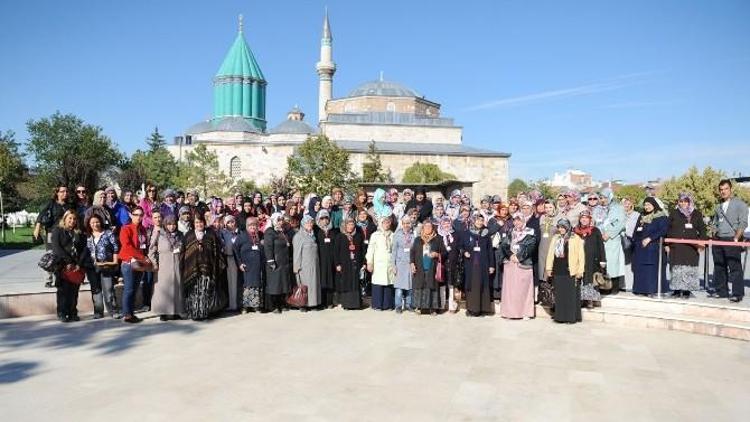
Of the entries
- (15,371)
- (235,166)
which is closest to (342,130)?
(235,166)

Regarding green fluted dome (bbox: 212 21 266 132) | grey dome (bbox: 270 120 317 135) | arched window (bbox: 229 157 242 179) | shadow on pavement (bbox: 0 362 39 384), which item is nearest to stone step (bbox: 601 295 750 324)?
shadow on pavement (bbox: 0 362 39 384)

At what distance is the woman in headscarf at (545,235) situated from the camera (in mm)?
8070

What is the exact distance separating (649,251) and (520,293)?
7.01 feet

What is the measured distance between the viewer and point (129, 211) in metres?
8.77

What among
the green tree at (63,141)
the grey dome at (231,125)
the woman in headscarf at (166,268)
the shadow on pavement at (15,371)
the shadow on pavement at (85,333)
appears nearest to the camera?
the shadow on pavement at (15,371)

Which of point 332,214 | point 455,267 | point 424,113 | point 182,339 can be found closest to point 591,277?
point 455,267

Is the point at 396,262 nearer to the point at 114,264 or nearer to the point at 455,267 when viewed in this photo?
the point at 455,267

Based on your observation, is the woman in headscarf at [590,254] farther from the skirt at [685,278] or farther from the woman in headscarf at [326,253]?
the woman in headscarf at [326,253]

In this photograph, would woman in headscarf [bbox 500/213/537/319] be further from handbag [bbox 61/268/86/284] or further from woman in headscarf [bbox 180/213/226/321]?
handbag [bbox 61/268/86/284]

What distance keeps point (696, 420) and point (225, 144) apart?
176 feet

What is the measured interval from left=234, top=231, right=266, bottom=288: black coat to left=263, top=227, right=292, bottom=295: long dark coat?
5.4 inches

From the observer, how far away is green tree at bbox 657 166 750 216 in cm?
2925

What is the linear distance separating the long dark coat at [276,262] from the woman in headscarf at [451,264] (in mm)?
2396

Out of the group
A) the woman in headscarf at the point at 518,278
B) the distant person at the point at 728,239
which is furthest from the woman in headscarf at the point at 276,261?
the distant person at the point at 728,239
